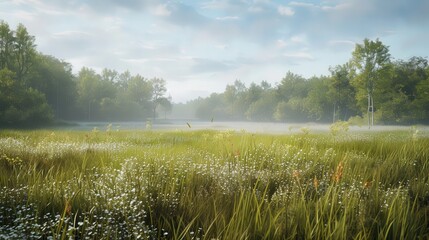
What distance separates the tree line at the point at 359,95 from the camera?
119ft

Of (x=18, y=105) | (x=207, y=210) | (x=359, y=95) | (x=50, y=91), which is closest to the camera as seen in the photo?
(x=207, y=210)

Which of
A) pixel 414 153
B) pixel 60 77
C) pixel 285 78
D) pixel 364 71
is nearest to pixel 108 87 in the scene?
pixel 60 77

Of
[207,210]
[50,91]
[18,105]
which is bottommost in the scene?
[207,210]

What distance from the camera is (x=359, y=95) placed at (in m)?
37.7

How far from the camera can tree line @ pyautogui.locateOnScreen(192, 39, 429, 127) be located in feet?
119

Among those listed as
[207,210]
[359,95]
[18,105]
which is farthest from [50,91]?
[207,210]

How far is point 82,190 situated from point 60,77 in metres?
53.4

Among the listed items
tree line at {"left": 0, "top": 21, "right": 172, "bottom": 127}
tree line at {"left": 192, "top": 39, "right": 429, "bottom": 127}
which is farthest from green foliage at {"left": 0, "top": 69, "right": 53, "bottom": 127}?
tree line at {"left": 192, "top": 39, "right": 429, "bottom": 127}

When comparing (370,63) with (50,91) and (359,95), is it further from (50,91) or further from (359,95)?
(50,91)

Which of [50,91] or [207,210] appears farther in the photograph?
[50,91]

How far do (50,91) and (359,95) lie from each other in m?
46.9

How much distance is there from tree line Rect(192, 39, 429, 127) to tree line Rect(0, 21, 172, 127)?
25753 millimetres

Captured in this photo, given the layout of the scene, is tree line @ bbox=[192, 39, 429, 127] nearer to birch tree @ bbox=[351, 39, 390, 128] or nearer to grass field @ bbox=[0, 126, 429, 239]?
birch tree @ bbox=[351, 39, 390, 128]

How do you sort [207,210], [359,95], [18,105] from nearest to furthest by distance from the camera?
Answer: [207,210]
[18,105]
[359,95]
